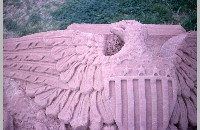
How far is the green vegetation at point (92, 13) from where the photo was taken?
4805 mm

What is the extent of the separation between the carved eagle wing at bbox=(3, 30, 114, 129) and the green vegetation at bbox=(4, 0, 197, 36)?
160 cm

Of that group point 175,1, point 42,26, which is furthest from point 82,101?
point 175,1

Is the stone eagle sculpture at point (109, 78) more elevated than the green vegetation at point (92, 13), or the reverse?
the green vegetation at point (92, 13)

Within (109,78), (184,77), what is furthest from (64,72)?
(184,77)

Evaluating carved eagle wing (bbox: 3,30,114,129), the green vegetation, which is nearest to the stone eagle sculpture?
carved eagle wing (bbox: 3,30,114,129)

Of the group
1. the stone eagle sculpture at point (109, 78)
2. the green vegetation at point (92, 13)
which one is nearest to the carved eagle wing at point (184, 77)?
the stone eagle sculpture at point (109, 78)

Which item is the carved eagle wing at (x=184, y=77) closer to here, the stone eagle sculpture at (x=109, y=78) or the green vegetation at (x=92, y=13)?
the stone eagle sculpture at (x=109, y=78)

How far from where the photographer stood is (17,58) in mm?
3178

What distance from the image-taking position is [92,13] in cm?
500

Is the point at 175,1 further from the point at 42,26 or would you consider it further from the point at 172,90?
the point at 172,90

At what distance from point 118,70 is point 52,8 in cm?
268

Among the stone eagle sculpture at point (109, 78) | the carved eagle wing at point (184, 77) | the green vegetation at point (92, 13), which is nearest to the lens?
the stone eagle sculpture at point (109, 78)

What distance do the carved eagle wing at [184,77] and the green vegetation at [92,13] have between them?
1.76m

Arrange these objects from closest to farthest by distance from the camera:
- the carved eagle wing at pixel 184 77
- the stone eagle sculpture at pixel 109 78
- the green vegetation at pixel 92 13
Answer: the stone eagle sculpture at pixel 109 78, the carved eagle wing at pixel 184 77, the green vegetation at pixel 92 13
